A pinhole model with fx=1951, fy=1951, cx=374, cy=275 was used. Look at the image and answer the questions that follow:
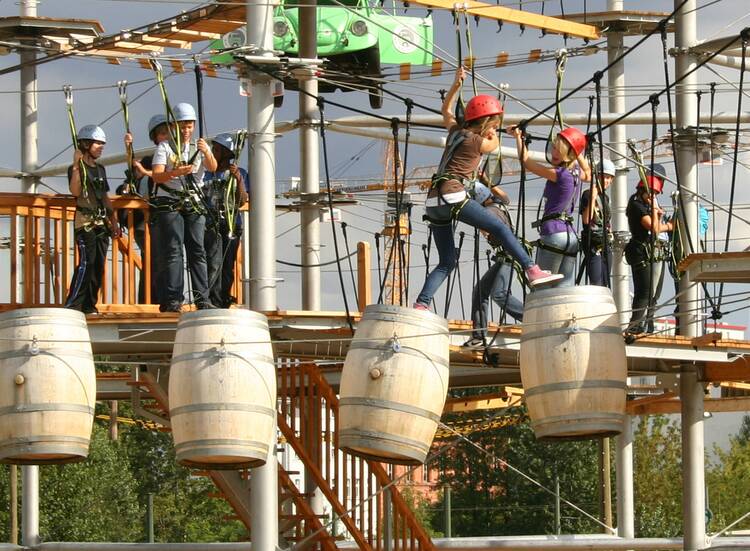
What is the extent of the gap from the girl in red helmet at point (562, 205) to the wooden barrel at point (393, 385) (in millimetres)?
1870

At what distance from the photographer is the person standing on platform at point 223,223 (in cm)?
1734

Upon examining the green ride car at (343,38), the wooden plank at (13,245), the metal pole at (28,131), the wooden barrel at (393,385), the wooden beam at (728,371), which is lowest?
the wooden barrel at (393,385)

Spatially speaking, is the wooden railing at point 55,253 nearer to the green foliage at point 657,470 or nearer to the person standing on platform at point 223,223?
the person standing on platform at point 223,223

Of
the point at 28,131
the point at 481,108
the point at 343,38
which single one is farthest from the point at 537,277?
the point at 28,131

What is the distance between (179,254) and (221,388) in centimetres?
229

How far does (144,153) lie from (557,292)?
14.0 meters

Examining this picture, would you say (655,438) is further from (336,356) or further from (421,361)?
(421,361)

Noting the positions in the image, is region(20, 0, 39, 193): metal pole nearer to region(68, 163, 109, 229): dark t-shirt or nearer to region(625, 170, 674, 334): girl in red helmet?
region(68, 163, 109, 229): dark t-shirt

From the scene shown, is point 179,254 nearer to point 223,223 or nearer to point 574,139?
point 223,223

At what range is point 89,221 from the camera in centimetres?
1694

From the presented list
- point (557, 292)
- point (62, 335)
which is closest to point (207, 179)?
point (62, 335)

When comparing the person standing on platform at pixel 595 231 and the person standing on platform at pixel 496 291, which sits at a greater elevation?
the person standing on platform at pixel 595 231

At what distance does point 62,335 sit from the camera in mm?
15148

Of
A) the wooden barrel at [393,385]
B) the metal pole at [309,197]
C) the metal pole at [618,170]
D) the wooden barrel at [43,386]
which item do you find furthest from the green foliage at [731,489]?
the wooden barrel at [43,386]
